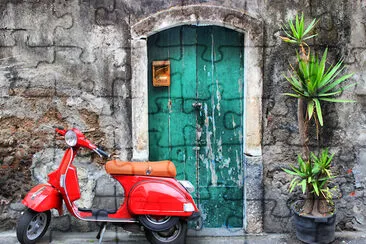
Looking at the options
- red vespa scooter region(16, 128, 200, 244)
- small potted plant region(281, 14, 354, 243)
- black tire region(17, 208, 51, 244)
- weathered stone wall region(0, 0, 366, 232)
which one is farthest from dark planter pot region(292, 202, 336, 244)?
black tire region(17, 208, 51, 244)

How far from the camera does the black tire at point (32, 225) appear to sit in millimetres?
4434

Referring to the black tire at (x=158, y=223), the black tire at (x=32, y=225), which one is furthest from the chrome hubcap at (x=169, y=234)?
the black tire at (x=32, y=225)

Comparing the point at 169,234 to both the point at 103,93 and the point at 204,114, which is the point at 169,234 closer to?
the point at 204,114

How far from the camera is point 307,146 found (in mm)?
4742

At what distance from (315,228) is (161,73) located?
2.20 metres

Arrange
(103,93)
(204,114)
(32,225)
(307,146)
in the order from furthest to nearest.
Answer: (204,114), (103,93), (307,146), (32,225)

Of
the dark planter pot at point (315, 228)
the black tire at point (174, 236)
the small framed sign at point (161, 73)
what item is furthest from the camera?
the small framed sign at point (161, 73)

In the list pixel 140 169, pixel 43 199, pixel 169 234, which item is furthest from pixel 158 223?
pixel 43 199

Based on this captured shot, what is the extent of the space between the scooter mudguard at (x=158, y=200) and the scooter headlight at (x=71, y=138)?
71cm

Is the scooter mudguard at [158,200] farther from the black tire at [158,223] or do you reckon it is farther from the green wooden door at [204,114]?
the green wooden door at [204,114]

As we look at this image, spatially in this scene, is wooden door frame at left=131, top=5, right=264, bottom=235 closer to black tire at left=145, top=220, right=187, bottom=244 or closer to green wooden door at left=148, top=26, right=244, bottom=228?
green wooden door at left=148, top=26, right=244, bottom=228

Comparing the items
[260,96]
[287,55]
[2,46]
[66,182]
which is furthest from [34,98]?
[287,55]

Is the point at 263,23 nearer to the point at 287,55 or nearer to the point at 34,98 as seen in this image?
the point at 287,55

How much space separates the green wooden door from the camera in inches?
197
